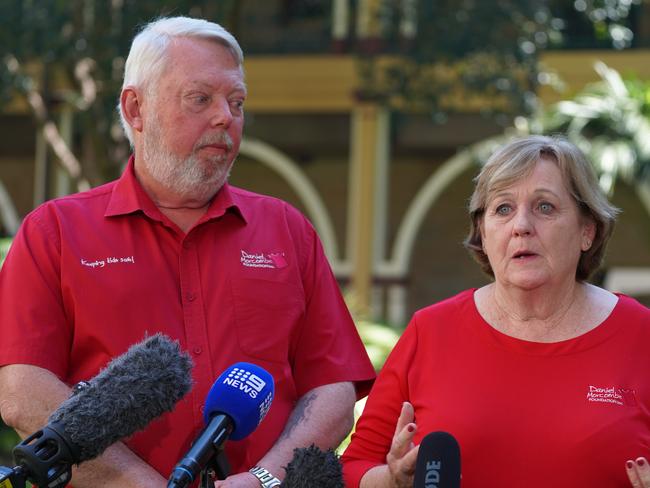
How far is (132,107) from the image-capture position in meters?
3.98

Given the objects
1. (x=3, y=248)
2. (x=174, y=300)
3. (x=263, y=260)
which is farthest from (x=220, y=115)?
(x=3, y=248)

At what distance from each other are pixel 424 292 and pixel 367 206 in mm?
3646

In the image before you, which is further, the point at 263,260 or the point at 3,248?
the point at 3,248

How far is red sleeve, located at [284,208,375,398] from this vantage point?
4.01 m

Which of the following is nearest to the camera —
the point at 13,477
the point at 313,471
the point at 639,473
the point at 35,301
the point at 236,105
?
the point at 13,477

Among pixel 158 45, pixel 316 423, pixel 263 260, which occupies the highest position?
pixel 158 45

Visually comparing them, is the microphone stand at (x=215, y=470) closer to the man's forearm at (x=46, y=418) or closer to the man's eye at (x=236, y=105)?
the man's forearm at (x=46, y=418)

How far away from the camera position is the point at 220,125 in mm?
3836

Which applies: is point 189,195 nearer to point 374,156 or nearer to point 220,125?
point 220,125

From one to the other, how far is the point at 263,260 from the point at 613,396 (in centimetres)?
120

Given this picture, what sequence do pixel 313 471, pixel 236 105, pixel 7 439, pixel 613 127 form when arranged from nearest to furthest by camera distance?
pixel 313 471 < pixel 236 105 < pixel 7 439 < pixel 613 127

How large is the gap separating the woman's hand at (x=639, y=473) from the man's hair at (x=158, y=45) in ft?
5.88

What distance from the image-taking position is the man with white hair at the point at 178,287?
12.1 feet

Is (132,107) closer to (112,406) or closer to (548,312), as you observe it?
(112,406)
